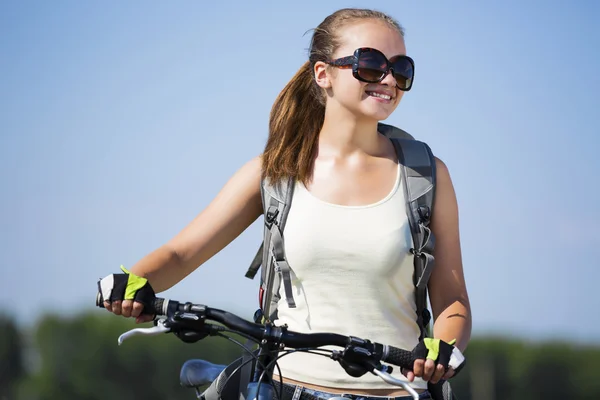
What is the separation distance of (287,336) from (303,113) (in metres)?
1.50

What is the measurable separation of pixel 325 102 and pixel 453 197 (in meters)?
0.79

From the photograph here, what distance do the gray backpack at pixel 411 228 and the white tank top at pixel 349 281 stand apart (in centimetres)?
4

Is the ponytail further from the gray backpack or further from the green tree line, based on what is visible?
the green tree line

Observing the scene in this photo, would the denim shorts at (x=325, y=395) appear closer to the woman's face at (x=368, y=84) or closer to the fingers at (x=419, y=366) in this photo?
the fingers at (x=419, y=366)

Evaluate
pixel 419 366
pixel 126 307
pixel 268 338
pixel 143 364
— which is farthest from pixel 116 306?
pixel 143 364

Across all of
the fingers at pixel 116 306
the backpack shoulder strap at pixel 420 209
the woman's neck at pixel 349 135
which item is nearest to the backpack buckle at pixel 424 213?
the backpack shoulder strap at pixel 420 209

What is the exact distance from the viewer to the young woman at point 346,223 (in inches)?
153

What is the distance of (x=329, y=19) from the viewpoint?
4336 millimetres

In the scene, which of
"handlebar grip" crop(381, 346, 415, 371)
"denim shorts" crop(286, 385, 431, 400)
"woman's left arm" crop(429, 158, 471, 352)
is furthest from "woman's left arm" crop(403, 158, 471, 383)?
"handlebar grip" crop(381, 346, 415, 371)

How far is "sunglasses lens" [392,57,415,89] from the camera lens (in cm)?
403

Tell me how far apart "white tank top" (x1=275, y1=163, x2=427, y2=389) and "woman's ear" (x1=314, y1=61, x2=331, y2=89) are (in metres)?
0.64

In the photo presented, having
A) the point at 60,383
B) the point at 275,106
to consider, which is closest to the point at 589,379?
the point at 60,383

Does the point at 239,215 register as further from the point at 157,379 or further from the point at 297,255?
the point at 157,379

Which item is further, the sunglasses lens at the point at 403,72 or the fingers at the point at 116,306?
the sunglasses lens at the point at 403,72
